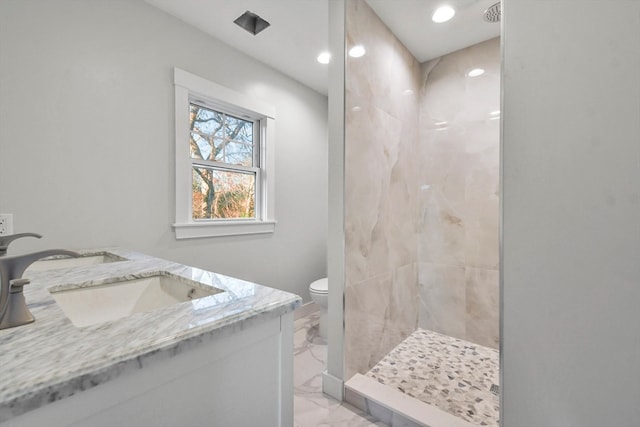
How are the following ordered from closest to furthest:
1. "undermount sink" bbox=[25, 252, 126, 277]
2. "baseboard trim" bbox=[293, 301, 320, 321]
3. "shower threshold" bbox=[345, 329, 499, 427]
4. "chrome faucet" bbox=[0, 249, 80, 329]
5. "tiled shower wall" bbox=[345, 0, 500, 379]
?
"chrome faucet" bbox=[0, 249, 80, 329]
"undermount sink" bbox=[25, 252, 126, 277]
"shower threshold" bbox=[345, 329, 499, 427]
"tiled shower wall" bbox=[345, 0, 500, 379]
"baseboard trim" bbox=[293, 301, 320, 321]

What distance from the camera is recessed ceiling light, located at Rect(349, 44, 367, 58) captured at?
1679mm

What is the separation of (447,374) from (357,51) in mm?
2120

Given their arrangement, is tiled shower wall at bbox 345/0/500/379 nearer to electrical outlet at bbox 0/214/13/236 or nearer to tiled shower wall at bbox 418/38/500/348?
tiled shower wall at bbox 418/38/500/348

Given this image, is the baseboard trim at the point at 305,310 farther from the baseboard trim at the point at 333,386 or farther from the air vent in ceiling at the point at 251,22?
the air vent in ceiling at the point at 251,22

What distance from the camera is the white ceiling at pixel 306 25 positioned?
1.86 metres

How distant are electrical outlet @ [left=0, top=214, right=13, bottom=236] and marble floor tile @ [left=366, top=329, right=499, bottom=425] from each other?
6.92ft

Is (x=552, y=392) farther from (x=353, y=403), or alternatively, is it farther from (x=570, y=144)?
(x=353, y=403)

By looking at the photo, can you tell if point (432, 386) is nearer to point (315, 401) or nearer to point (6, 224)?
point (315, 401)

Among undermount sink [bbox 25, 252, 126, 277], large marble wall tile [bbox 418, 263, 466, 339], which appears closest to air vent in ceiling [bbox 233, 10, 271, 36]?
undermount sink [bbox 25, 252, 126, 277]

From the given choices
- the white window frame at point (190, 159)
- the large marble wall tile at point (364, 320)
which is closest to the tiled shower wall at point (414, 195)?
the large marble wall tile at point (364, 320)

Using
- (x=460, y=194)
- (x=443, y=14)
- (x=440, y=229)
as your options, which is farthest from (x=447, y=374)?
(x=443, y=14)

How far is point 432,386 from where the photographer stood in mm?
1697

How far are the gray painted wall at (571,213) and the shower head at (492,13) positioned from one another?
1.08 m

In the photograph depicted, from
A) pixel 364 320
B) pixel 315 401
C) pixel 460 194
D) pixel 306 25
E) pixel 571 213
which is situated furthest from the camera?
pixel 460 194
